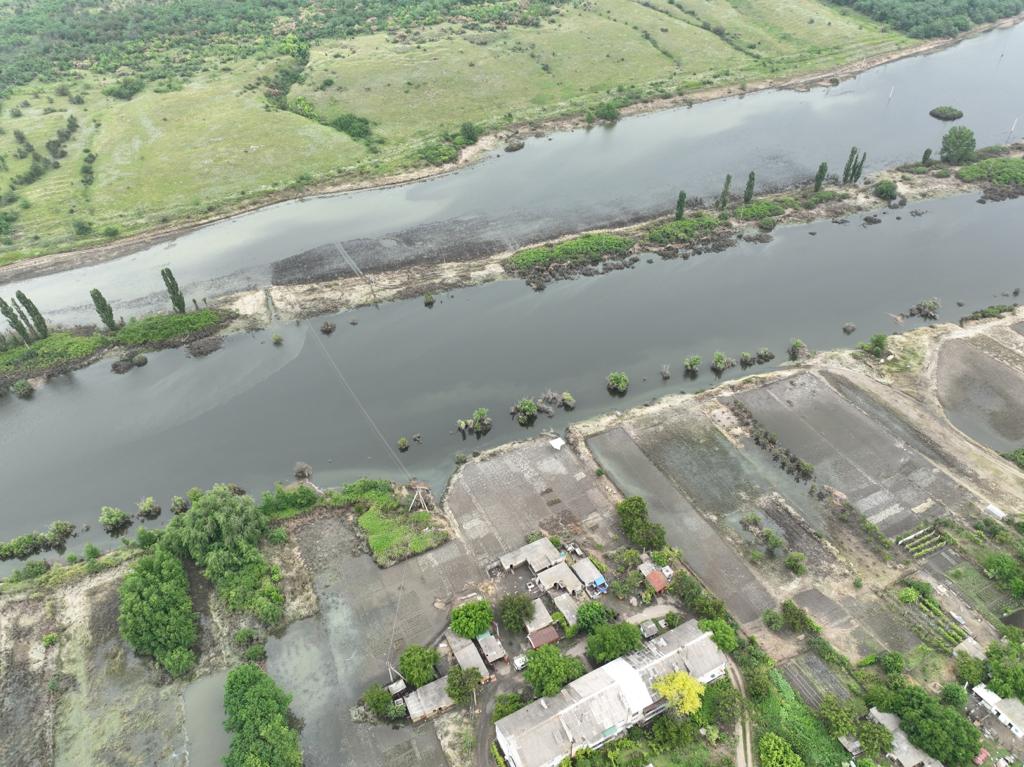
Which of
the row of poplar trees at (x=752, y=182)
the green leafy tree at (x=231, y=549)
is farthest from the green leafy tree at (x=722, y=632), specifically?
the row of poplar trees at (x=752, y=182)

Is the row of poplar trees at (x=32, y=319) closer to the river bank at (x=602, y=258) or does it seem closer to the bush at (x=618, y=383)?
the river bank at (x=602, y=258)

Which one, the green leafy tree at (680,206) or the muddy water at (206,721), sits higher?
the green leafy tree at (680,206)

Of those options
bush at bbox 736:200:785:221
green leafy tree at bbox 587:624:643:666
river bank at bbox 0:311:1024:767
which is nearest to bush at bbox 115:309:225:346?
river bank at bbox 0:311:1024:767

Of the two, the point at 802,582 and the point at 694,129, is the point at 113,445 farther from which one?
the point at 694,129

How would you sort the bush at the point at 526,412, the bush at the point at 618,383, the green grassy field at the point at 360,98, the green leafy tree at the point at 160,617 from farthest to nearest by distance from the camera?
the green grassy field at the point at 360,98, the bush at the point at 618,383, the bush at the point at 526,412, the green leafy tree at the point at 160,617

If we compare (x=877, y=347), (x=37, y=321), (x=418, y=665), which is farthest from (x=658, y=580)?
(x=37, y=321)

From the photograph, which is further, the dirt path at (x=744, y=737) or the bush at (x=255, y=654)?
the bush at (x=255, y=654)
